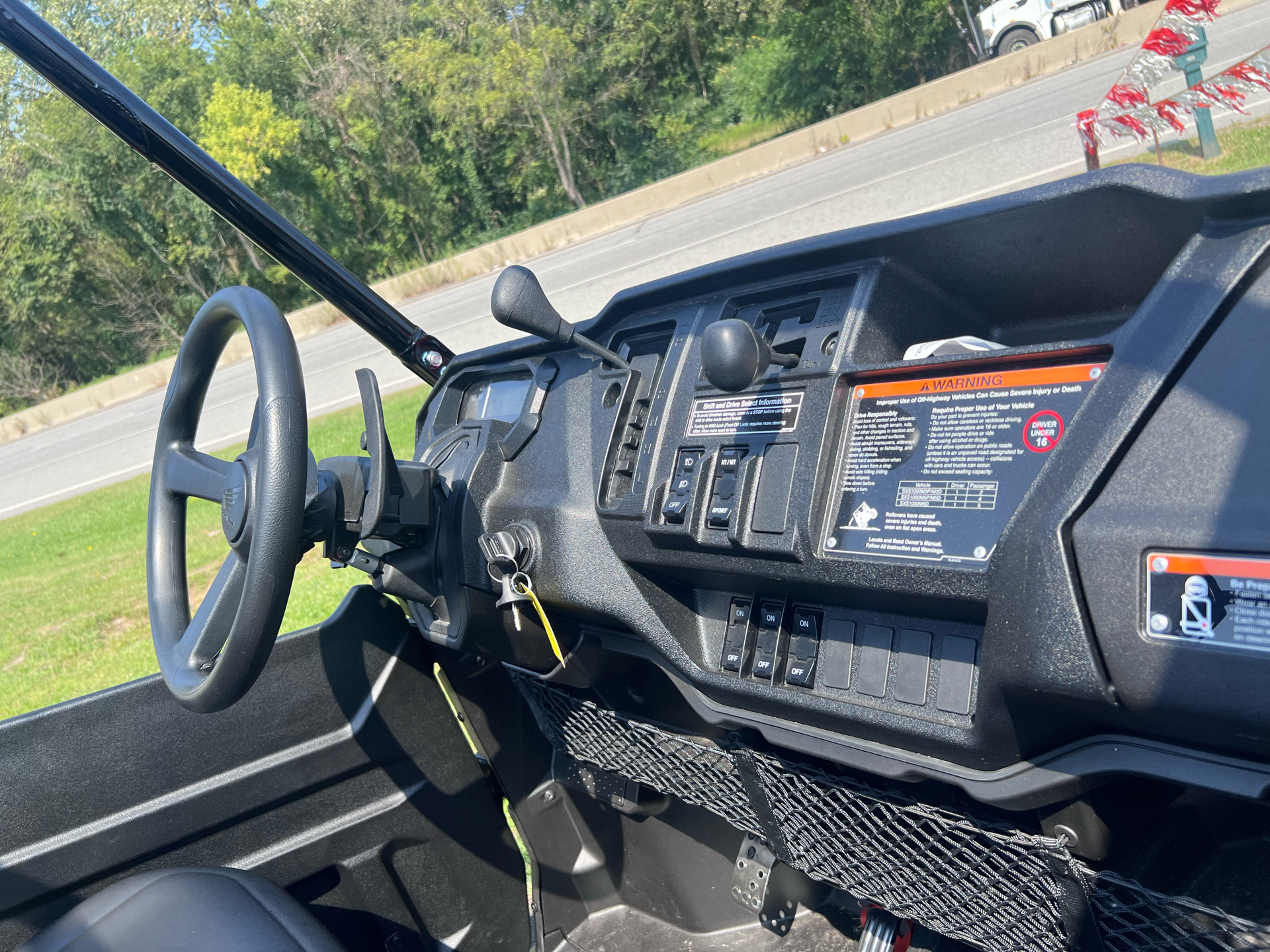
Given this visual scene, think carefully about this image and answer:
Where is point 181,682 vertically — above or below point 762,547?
below

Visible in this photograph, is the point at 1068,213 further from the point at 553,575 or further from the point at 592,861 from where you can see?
the point at 592,861

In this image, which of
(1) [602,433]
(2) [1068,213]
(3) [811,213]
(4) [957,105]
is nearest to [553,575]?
(1) [602,433]

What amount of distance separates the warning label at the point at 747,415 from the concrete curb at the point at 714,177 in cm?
1679

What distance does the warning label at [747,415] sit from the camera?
154 centimetres

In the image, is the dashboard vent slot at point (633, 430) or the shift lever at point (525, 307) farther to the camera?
the dashboard vent slot at point (633, 430)

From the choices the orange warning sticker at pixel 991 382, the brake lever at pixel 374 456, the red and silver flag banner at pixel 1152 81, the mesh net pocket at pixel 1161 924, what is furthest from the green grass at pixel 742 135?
the mesh net pocket at pixel 1161 924

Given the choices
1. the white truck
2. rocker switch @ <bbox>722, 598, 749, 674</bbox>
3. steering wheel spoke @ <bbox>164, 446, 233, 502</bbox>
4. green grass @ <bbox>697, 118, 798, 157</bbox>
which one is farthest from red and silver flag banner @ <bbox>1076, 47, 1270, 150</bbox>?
green grass @ <bbox>697, 118, 798, 157</bbox>

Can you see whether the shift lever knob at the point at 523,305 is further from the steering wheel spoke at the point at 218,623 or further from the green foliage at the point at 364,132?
the green foliage at the point at 364,132

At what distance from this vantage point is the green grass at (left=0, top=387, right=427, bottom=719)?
4.37m

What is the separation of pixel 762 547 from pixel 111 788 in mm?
1393

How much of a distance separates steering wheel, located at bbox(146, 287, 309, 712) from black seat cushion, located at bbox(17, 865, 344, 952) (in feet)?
1.25

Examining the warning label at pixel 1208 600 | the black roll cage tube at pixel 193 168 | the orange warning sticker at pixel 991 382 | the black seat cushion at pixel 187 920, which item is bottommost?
the black seat cushion at pixel 187 920

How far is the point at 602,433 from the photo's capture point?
74.1 inches

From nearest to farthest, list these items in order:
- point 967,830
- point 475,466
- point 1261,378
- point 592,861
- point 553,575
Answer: point 1261,378, point 967,830, point 553,575, point 475,466, point 592,861
